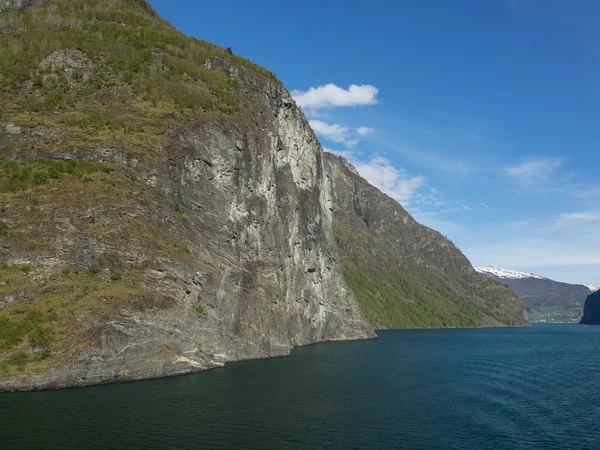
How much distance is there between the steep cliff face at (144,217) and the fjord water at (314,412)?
638cm

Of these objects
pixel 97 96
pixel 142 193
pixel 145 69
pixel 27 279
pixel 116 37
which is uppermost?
pixel 116 37

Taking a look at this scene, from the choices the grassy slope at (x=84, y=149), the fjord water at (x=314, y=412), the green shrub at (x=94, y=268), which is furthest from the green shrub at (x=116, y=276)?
the fjord water at (x=314, y=412)

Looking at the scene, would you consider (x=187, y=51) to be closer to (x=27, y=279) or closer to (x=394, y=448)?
(x=27, y=279)

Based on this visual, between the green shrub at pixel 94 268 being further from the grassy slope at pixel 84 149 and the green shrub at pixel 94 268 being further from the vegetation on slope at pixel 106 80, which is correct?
the vegetation on slope at pixel 106 80

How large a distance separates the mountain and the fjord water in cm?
653

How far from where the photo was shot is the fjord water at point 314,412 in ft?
121

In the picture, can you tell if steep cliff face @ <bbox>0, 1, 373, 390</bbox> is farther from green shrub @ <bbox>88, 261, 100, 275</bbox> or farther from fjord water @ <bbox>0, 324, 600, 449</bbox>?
fjord water @ <bbox>0, 324, 600, 449</bbox>

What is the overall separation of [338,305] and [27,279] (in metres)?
96.8

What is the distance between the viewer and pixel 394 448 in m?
35.9

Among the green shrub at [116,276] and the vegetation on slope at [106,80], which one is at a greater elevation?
the vegetation on slope at [106,80]

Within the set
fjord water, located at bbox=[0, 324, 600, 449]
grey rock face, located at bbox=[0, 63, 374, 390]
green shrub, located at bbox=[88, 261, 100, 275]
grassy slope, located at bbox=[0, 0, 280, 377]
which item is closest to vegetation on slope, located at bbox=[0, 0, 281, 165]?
grassy slope, located at bbox=[0, 0, 280, 377]

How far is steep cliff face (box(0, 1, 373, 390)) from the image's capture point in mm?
56344

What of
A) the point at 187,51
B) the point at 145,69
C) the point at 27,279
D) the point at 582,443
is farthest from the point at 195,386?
the point at 187,51

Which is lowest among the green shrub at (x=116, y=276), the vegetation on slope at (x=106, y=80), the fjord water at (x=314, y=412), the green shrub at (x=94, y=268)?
the fjord water at (x=314, y=412)
